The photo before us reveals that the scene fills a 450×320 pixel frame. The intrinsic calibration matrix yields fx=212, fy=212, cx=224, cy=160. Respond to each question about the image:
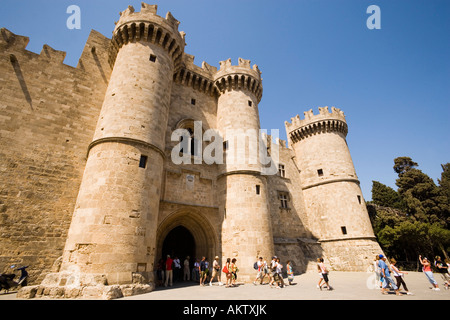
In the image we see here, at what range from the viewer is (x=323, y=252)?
57.5 ft

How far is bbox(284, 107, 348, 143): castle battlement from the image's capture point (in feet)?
68.2

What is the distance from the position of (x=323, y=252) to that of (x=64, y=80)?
2143cm

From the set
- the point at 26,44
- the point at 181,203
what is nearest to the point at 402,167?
the point at 181,203

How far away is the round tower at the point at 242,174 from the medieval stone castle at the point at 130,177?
0.08 m

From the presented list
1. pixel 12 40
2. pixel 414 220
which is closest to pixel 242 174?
pixel 12 40

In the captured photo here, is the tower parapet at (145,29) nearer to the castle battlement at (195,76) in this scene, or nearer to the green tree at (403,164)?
the castle battlement at (195,76)

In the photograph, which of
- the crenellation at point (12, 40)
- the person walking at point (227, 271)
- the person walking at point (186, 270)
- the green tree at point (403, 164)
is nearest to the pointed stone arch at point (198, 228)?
the person walking at point (186, 270)

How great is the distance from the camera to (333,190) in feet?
61.3

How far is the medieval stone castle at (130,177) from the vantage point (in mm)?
7934

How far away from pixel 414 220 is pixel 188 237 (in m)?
23.1

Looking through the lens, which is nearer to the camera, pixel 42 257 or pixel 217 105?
pixel 42 257

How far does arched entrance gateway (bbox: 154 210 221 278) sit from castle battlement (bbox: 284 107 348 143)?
14.6 metres

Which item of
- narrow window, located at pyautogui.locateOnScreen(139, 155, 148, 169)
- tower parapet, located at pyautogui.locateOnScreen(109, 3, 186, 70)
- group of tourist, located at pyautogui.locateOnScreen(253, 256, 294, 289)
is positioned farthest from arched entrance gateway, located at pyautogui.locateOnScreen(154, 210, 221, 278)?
tower parapet, located at pyautogui.locateOnScreen(109, 3, 186, 70)
